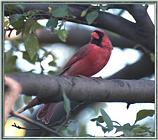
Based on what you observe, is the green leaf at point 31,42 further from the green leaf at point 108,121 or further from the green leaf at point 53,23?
the green leaf at point 108,121

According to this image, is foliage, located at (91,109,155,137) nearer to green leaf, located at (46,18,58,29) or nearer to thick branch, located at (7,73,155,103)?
thick branch, located at (7,73,155,103)

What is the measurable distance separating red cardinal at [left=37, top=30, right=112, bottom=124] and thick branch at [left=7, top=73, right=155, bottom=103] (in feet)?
0.98

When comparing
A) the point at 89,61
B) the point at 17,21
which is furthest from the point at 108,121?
the point at 89,61

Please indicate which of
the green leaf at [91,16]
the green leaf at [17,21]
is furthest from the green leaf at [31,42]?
the green leaf at [91,16]

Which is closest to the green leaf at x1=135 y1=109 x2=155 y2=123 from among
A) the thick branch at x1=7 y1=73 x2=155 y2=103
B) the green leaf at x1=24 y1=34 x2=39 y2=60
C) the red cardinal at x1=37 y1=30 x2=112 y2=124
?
the thick branch at x1=7 y1=73 x2=155 y2=103

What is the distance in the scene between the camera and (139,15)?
214 cm

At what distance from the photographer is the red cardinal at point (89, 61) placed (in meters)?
2.03

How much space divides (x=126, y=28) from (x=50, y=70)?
1.16 feet

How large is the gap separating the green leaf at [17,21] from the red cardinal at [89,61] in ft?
0.94

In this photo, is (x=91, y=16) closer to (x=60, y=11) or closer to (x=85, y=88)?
(x=60, y=11)

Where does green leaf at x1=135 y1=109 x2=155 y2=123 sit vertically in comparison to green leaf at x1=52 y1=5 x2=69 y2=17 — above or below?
below

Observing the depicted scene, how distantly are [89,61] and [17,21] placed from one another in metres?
0.47

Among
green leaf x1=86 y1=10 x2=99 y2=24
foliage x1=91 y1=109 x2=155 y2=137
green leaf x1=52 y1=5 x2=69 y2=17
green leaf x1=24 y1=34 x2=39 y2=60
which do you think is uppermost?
green leaf x1=52 y1=5 x2=69 y2=17

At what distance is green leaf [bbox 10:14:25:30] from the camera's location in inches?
75.1
